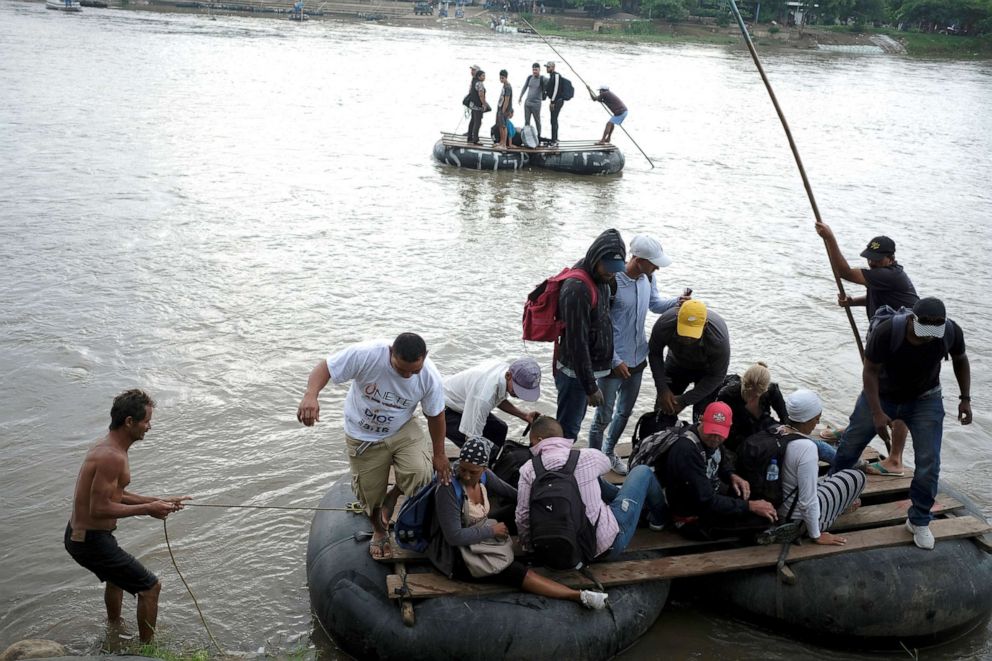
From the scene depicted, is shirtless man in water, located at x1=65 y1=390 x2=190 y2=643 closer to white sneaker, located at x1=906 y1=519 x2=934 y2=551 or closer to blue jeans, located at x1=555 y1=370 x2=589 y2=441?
blue jeans, located at x1=555 y1=370 x2=589 y2=441

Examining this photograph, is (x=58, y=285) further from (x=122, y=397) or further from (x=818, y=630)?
(x=818, y=630)

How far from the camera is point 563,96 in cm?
1838

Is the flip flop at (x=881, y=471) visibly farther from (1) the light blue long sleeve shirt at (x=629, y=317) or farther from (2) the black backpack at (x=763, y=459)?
(1) the light blue long sleeve shirt at (x=629, y=317)

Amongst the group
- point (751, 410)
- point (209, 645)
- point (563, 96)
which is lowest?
point (209, 645)

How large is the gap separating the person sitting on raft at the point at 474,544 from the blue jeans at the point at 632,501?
0.40 meters

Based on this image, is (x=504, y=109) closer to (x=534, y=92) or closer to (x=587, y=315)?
(x=534, y=92)

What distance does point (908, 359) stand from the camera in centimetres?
567

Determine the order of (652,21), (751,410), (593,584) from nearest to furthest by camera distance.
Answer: (593,584) < (751,410) < (652,21)

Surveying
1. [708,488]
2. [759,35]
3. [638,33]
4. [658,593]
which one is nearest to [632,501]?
[708,488]

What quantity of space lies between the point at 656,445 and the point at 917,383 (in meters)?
1.72

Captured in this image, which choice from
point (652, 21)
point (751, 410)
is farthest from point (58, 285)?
point (652, 21)

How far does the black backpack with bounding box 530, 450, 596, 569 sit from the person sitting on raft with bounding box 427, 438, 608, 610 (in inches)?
6.3

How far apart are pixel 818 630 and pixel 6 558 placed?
5346 millimetres

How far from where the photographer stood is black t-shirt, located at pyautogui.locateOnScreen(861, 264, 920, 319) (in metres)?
6.48
